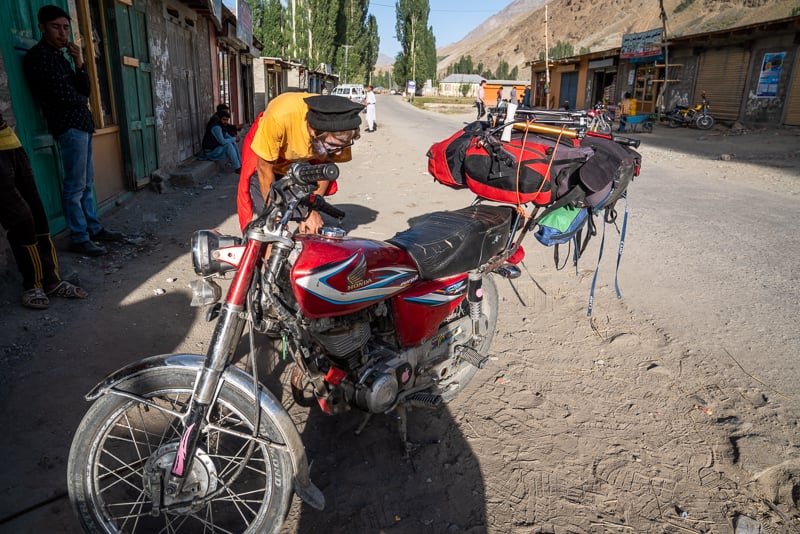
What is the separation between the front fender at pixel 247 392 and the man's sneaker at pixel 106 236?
3.73 metres

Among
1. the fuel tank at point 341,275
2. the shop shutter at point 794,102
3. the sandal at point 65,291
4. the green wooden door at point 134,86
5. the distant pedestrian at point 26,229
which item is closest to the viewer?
the fuel tank at point 341,275

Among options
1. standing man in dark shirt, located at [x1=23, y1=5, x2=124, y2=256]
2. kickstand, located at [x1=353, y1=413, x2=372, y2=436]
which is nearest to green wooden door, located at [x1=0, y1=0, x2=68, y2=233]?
standing man in dark shirt, located at [x1=23, y1=5, x2=124, y2=256]

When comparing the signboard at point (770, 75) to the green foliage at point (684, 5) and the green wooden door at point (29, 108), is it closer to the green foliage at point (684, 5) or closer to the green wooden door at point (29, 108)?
the green wooden door at point (29, 108)

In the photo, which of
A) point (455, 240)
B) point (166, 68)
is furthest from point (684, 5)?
point (455, 240)

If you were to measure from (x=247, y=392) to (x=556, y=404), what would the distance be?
185cm

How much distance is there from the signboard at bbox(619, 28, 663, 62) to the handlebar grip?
2515 centimetres

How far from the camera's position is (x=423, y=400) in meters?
2.57

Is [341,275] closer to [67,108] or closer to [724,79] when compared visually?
[67,108]

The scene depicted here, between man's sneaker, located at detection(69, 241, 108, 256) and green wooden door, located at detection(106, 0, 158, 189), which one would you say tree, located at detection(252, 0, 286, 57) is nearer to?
green wooden door, located at detection(106, 0, 158, 189)

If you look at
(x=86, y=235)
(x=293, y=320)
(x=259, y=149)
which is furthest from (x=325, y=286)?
(x=86, y=235)

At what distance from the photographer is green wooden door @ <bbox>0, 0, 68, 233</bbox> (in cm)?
399

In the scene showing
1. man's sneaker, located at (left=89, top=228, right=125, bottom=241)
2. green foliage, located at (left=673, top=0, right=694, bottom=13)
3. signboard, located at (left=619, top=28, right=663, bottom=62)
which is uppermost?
green foliage, located at (left=673, top=0, right=694, bottom=13)

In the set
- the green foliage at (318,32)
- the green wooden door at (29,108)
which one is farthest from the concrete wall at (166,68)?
the green foliage at (318,32)

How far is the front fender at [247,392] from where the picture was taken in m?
1.79
